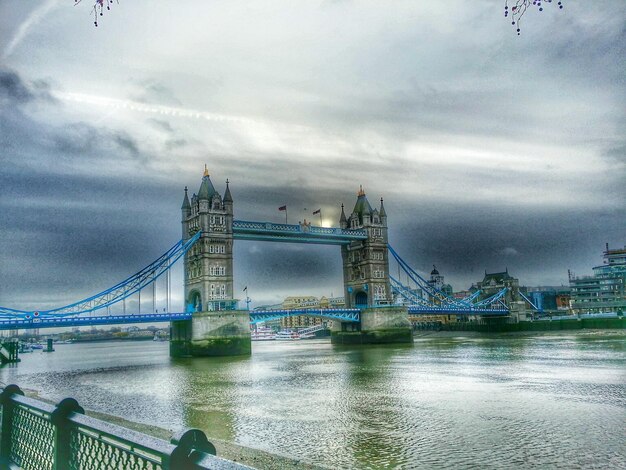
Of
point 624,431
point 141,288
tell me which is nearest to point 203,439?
point 624,431

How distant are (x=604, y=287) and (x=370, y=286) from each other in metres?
57.5

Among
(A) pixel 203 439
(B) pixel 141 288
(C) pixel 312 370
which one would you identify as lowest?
(C) pixel 312 370

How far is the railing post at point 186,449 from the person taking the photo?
2.51 metres

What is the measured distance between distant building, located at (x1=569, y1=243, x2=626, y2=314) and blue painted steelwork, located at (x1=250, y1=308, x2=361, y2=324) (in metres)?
58.6

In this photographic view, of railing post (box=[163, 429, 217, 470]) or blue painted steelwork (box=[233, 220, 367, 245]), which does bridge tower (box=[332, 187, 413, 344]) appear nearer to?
blue painted steelwork (box=[233, 220, 367, 245])

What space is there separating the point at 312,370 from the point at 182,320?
2317 centimetres

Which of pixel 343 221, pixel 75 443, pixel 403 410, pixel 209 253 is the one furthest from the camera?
pixel 343 221

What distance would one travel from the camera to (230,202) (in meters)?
60.9

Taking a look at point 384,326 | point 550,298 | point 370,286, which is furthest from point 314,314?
point 550,298

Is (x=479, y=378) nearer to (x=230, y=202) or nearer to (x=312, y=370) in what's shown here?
(x=312, y=370)

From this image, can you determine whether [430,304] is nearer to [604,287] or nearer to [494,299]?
[494,299]

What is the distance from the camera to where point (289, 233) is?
64.5 meters

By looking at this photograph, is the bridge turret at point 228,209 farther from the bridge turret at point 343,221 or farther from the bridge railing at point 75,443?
the bridge railing at point 75,443

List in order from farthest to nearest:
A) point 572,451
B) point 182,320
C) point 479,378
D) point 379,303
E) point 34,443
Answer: point 379,303 < point 182,320 < point 479,378 < point 572,451 < point 34,443
